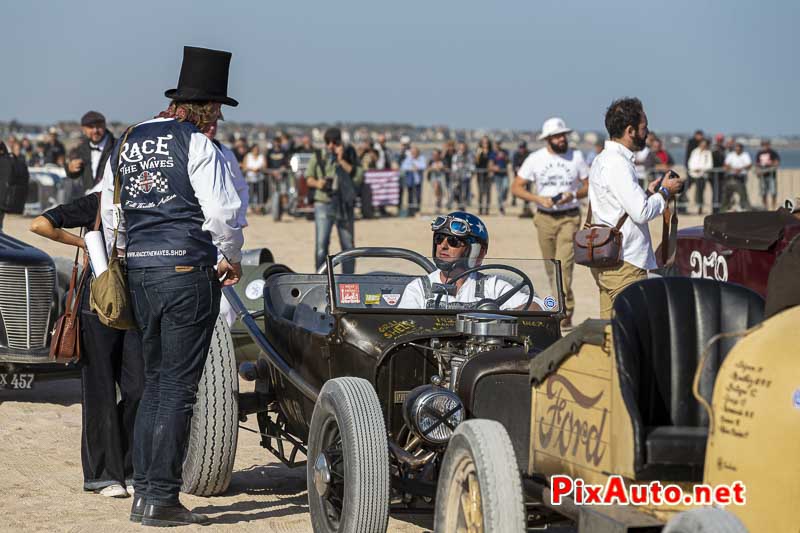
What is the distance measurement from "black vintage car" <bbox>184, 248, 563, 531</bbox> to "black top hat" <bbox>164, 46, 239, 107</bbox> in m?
0.98

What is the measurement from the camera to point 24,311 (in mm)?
9125

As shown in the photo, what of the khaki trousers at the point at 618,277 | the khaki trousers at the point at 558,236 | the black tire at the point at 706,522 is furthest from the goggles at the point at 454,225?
the khaki trousers at the point at 558,236

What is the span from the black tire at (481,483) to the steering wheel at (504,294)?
5.81 ft

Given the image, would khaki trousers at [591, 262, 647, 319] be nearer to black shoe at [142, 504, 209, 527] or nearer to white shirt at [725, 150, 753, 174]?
black shoe at [142, 504, 209, 527]

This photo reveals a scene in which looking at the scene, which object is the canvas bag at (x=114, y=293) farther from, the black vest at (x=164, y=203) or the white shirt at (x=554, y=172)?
the white shirt at (x=554, y=172)

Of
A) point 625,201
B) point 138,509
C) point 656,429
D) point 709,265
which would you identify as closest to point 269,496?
point 138,509

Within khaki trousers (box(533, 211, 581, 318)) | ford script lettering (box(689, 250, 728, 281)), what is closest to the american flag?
khaki trousers (box(533, 211, 581, 318))

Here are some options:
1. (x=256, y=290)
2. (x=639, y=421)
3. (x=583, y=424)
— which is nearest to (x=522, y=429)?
(x=583, y=424)

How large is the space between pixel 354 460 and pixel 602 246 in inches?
133

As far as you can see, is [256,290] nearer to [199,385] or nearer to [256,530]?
[199,385]

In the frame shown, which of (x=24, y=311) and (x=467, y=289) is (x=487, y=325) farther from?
(x=24, y=311)

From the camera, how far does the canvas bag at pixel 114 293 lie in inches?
238

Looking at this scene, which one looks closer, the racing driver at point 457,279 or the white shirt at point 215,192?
the white shirt at point 215,192

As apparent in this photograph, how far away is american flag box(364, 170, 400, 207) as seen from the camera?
1100 inches
